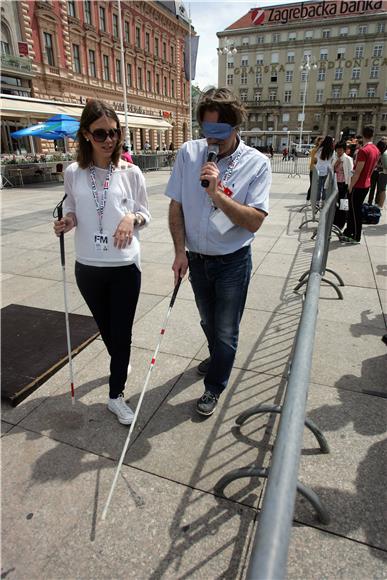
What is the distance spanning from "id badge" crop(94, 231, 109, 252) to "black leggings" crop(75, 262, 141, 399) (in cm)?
13

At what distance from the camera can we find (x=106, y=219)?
2395 millimetres

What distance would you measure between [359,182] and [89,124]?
19.6 feet

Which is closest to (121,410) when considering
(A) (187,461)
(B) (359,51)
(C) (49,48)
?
(A) (187,461)

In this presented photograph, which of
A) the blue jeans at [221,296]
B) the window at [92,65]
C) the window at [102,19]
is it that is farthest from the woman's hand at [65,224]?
the window at [102,19]

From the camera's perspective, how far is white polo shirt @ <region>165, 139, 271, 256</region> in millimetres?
2268

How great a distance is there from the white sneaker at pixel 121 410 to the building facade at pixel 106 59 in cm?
1561

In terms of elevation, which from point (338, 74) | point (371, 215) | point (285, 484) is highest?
point (338, 74)

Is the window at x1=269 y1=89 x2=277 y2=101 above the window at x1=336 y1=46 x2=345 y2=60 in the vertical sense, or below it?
below

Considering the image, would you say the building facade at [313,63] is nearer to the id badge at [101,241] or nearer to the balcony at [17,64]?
the balcony at [17,64]

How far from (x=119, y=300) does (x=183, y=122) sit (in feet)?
202

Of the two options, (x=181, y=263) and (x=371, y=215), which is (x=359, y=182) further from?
(x=181, y=263)

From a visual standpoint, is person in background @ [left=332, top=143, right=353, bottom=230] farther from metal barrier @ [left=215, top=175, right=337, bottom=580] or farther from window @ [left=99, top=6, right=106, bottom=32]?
window @ [left=99, top=6, right=106, bottom=32]

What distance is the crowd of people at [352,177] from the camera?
6715 millimetres

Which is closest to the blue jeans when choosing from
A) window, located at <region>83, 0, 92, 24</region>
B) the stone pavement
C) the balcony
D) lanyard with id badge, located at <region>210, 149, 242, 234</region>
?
lanyard with id badge, located at <region>210, 149, 242, 234</region>
